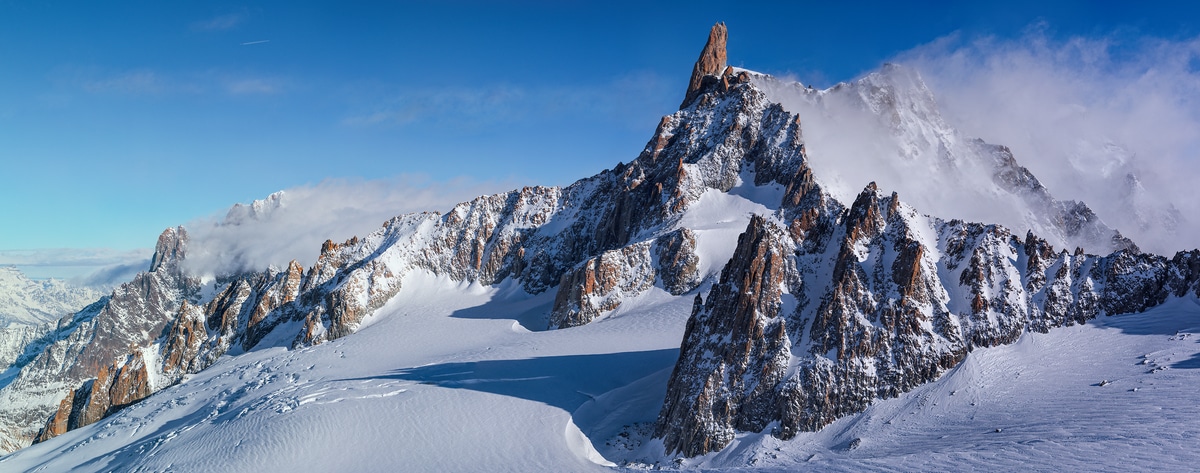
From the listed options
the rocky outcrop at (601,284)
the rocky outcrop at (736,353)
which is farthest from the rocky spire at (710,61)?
the rocky outcrop at (736,353)

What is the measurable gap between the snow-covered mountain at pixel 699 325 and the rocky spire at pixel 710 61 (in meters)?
0.51

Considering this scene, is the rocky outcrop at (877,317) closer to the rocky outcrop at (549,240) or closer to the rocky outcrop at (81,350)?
the rocky outcrop at (549,240)

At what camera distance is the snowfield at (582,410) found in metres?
31.4

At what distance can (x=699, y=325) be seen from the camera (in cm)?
4828

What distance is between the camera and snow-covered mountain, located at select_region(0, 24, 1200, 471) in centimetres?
3966

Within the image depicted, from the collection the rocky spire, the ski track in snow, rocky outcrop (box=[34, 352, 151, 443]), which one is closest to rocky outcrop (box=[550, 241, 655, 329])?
the ski track in snow

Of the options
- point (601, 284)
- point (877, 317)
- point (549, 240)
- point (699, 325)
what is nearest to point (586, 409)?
point (699, 325)

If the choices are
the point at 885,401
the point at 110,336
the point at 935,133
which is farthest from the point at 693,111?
the point at 110,336

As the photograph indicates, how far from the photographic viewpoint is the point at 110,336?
166 meters

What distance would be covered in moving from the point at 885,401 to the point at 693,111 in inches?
3320

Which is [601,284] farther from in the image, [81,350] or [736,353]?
[81,350]

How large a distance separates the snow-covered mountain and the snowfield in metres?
0.28

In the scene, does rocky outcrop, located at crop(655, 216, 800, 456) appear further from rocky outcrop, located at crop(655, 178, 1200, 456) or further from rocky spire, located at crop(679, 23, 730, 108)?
rocky spire, located at crop(679, 23, 730, 108)

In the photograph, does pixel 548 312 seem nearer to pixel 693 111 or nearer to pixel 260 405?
pixel 260 405
